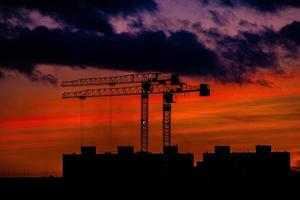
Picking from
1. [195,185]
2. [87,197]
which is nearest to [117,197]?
[87,197]

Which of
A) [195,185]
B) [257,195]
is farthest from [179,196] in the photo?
[257,195]

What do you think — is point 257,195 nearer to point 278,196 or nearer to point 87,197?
point 278,196

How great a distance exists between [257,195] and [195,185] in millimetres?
19548

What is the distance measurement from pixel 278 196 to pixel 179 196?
29711 mm

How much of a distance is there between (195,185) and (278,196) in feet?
83.8

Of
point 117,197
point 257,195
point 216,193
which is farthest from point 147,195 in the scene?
point 257,195

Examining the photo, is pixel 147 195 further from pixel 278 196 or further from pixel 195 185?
pixel 278 196

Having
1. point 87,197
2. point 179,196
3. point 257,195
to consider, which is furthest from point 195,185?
point 87,197

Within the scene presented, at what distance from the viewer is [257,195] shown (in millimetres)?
191875

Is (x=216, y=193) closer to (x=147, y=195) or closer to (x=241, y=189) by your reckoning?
(x=241, y=189)

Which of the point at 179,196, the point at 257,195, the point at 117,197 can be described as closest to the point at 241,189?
the point at 257,195

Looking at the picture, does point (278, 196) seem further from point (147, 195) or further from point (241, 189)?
point (147, 195)

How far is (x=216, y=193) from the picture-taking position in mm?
194250

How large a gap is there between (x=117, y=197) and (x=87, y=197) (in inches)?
362
